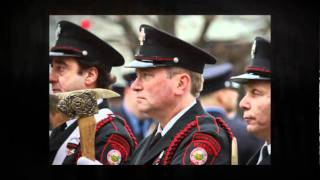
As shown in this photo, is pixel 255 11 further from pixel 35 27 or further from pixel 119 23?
pixel 35 27

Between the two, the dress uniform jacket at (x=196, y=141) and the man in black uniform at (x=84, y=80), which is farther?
the man in black uniform at (x=84, y=80)

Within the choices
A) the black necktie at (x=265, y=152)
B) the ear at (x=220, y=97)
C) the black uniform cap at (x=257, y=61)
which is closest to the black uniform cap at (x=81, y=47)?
the ear at (x=220, y=97)

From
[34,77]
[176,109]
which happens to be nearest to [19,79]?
[34,77]

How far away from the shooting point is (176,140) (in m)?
10.8

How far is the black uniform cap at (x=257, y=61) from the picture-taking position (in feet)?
35.7

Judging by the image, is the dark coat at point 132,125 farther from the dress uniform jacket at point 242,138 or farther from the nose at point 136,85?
the dress uniform jacket at point 242,138

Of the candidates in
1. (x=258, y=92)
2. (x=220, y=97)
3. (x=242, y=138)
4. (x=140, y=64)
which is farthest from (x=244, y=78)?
(x=140, y=64)

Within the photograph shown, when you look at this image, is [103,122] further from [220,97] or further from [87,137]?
[220,97]

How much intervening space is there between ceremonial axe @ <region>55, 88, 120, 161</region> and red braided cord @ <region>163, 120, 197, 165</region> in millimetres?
723

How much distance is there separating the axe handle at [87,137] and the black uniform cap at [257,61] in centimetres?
149

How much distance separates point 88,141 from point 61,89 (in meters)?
0.59

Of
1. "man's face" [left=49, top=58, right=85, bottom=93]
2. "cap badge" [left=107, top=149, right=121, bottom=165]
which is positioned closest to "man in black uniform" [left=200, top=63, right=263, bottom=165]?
"cap badge" [left=107, top=149, right=121, bottom=165]

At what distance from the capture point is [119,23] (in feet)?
35.7

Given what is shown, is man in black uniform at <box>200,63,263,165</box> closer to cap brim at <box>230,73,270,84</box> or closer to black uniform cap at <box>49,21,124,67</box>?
cap brim at <box>230,73,270,84</box>
